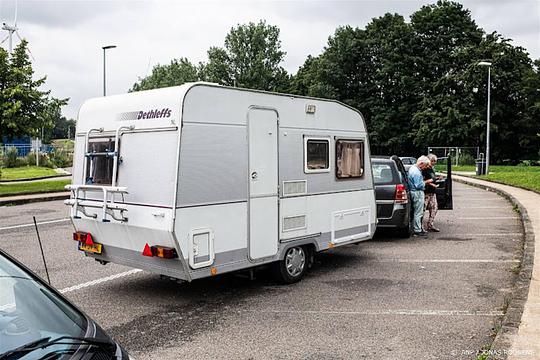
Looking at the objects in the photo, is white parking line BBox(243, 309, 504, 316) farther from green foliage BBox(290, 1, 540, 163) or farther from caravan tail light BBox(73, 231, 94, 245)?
green foliage BBox(290, 1, 540, 163)

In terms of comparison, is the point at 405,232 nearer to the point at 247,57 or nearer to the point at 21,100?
the point at 21,100

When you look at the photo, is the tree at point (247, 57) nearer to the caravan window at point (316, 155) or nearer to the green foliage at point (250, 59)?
the green foliage at point (250, 59)

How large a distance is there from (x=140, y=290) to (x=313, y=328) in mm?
2682

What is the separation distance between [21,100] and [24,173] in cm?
1430

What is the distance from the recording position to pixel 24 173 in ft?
120

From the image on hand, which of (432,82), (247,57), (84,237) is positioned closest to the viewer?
(84,237)

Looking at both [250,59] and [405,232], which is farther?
[250,59]

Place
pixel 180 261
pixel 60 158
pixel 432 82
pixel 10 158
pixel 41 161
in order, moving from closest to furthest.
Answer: pixel 180 261 < pixel 10 158 < pixel 41 161 < pixel 60 158 < pixel 432 82

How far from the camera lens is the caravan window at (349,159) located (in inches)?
332

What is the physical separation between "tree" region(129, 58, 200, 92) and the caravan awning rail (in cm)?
7196

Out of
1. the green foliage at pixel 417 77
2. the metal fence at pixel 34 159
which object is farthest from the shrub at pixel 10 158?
the green foliage at pixel 417 77

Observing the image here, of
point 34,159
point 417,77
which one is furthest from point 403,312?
point 417,77

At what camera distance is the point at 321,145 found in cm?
810

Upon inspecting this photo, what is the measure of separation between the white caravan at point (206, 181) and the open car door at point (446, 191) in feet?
17.0
